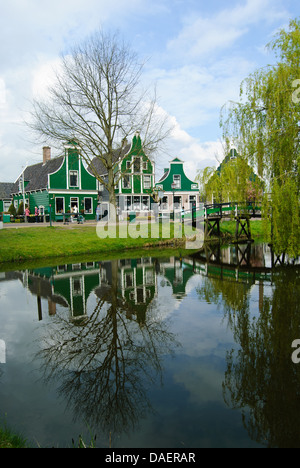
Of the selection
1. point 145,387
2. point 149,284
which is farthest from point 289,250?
point 145,387

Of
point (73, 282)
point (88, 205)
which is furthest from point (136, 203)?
point (73, 282)

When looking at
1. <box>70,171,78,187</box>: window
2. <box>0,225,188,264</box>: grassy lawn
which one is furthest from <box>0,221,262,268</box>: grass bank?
<box>70,171,78,187</box>: window

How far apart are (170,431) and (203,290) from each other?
753cm

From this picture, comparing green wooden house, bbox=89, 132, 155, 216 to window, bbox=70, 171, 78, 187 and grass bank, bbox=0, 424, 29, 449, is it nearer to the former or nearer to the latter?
window, bbox=70, 171, 78, 187

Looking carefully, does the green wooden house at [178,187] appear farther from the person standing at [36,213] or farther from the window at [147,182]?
the person standing at [36,213]

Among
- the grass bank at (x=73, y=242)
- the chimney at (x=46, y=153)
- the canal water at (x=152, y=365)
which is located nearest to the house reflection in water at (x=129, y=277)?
the canal water at (x=152, y=365)

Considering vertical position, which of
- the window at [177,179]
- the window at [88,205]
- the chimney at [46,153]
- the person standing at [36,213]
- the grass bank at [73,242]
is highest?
the chimney at [46,153]

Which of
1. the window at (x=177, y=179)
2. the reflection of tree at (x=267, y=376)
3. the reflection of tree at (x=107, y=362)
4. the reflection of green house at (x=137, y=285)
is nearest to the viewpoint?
the reflection of tree at (x=267, y=376)

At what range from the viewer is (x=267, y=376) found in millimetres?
5496

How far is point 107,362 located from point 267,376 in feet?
8.79

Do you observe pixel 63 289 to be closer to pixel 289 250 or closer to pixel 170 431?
pixel 289 250

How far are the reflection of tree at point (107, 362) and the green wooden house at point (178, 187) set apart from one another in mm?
34924

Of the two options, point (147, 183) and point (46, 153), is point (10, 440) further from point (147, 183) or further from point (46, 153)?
point (46, 153)

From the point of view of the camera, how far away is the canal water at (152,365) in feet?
14.3
